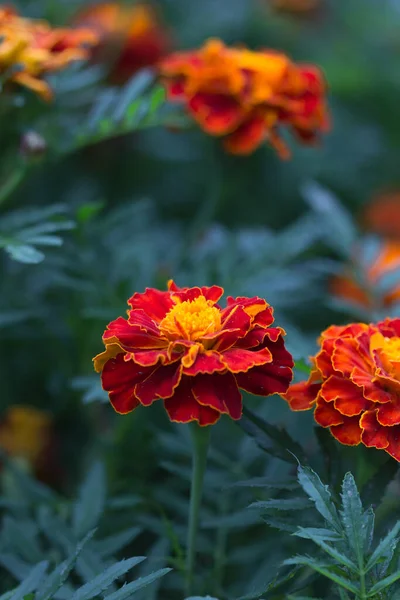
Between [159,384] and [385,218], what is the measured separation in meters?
1.11

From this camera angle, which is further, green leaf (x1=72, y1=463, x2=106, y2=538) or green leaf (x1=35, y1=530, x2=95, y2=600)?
green leaf (x1=72, y1=463, x2=106, y2=538)

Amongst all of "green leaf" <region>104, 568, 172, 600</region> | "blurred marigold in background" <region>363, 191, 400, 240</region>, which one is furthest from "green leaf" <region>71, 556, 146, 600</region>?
"blurred marigold in background" <region>363, 191, 400, 240</region>

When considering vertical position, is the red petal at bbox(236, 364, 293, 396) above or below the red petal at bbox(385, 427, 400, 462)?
above

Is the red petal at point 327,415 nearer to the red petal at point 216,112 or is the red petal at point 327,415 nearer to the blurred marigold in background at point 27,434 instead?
the red petal at point 216,112

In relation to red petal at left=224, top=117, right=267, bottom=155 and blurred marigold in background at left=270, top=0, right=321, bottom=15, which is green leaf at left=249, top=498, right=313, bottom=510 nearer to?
red petal at left=224, top=117, right=267, bottom=155

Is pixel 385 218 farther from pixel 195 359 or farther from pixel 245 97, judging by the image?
pixel 195 359

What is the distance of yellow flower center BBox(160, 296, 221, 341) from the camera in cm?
57

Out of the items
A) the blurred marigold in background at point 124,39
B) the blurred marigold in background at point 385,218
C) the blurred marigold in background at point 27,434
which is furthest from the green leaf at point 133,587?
the blurred marigold in background at point 385,218

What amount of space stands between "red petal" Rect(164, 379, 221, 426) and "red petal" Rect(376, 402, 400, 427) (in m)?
0.11

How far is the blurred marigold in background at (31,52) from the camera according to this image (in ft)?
2.49

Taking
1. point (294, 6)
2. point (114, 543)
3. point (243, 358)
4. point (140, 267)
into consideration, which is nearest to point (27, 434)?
point (140, 267)

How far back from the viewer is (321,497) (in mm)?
523

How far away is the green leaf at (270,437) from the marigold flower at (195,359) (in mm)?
60

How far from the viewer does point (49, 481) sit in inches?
42.2
